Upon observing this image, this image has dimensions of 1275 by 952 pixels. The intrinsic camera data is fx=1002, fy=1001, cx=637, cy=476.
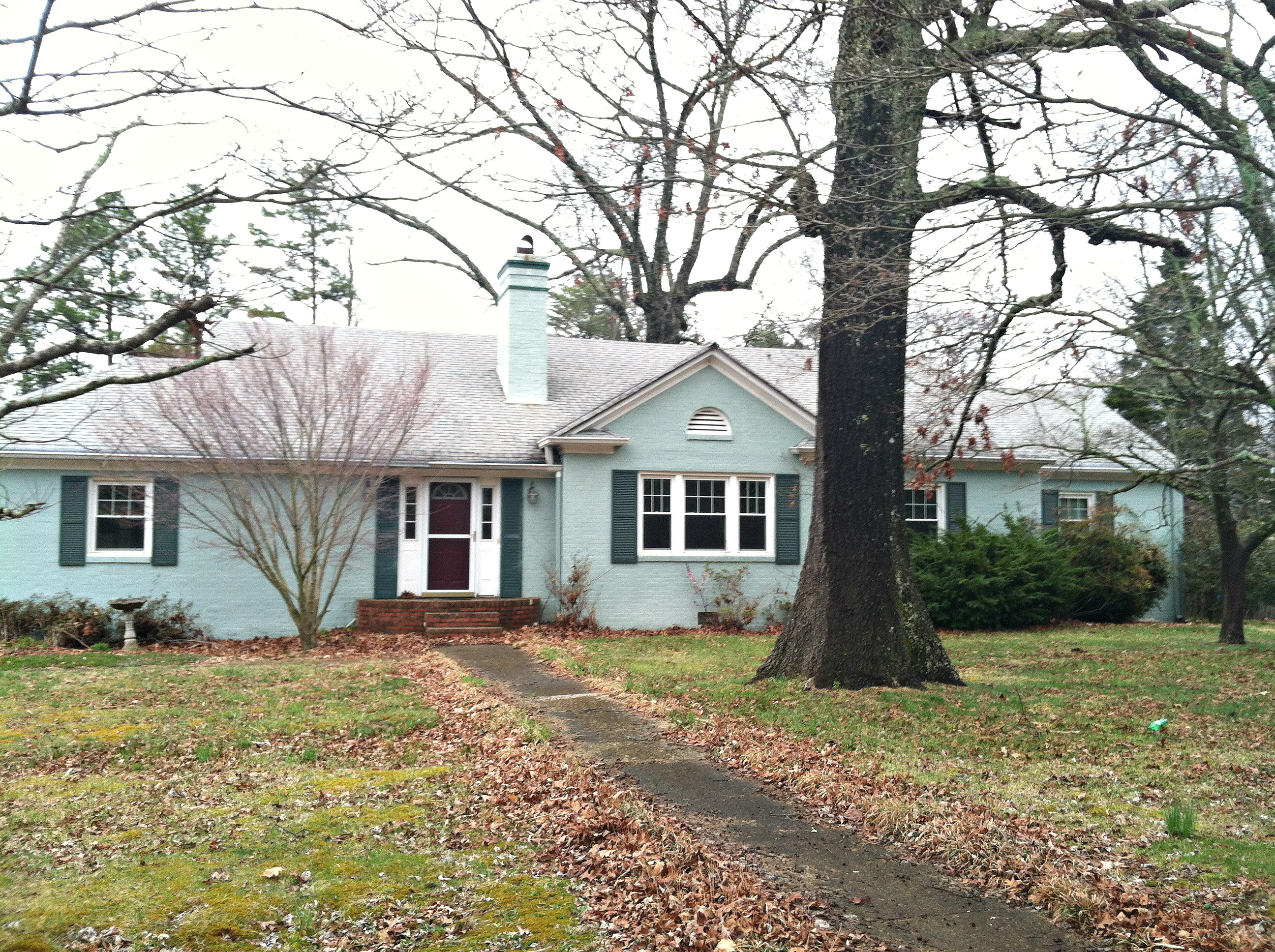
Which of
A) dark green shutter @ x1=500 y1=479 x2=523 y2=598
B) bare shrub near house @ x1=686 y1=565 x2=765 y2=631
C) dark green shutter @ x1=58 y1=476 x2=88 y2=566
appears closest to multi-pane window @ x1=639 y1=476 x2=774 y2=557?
bare shrub near house @ x1=686 y1=565 x2=765 y2=631

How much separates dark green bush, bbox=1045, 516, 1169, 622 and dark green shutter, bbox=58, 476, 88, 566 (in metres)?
17.3

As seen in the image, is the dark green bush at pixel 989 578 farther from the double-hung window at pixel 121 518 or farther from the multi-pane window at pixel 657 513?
the double-hung window at pixel 121 518

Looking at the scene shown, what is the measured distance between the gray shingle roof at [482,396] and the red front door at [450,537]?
826mm

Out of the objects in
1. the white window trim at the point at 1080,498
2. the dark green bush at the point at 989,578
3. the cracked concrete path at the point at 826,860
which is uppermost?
the white window trim at the point at 1080,498

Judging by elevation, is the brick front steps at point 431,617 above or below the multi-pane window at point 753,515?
below

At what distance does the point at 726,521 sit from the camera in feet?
60.5

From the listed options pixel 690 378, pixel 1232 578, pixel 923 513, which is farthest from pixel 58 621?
pixel 1232 578

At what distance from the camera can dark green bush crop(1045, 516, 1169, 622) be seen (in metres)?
19.7

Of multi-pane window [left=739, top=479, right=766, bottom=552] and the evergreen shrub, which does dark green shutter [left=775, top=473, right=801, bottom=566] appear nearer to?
multi-pane window [left=739, top=479, right=766, bottom=552]

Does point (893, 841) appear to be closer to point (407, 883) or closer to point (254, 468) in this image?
point (407, 883)

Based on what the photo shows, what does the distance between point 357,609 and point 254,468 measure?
3.10 m

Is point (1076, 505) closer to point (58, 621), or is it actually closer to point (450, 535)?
point (450, 535)

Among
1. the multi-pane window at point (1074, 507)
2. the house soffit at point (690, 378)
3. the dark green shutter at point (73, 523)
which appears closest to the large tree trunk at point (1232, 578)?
the multi-pane window at point (1074, 507)

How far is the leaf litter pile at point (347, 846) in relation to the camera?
4430 millimetres
